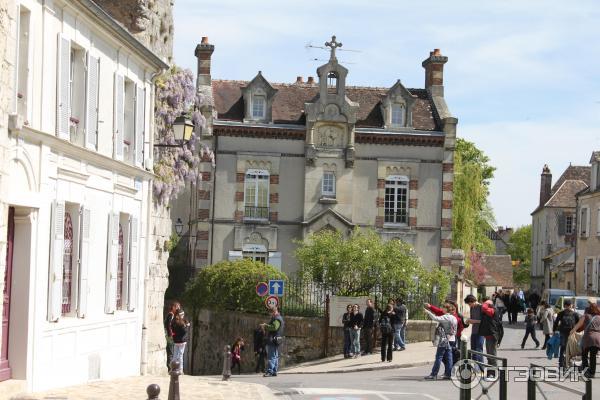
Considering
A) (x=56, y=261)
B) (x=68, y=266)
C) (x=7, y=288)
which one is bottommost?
(x=7, y=288)

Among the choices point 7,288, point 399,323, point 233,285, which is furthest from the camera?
point 233,285

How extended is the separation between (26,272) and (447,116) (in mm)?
32576

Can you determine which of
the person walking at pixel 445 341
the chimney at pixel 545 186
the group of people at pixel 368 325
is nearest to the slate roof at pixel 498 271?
the chimney at pixel 545 186

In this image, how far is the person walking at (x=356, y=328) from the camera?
3304 centimetres

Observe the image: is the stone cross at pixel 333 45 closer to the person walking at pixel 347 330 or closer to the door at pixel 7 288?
the person walking at pixel 347 330

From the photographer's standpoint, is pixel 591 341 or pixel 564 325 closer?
pixel 591 341

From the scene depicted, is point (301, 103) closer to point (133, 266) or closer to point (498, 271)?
point (133, 266)

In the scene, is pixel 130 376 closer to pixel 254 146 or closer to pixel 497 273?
pixel 254 146

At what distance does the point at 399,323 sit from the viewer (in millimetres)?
33750

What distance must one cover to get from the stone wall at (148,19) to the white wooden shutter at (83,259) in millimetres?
8903

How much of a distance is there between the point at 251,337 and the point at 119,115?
17101 millimetres

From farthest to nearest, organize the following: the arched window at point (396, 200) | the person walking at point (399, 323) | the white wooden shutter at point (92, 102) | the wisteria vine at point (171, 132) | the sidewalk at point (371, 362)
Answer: the arched window at point (396, 200) < the person walking at point (399, 323) < the wisteria vine at point (171, 132) < the sidewalk at point (371, 362) < the white wooden shutter at point (92, 102)

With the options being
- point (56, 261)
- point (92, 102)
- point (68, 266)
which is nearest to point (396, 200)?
point (92, 102)

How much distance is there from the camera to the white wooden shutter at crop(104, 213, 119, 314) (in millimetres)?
21734
